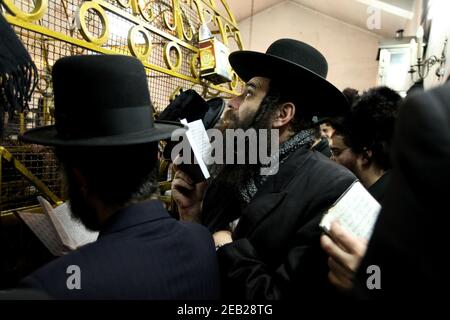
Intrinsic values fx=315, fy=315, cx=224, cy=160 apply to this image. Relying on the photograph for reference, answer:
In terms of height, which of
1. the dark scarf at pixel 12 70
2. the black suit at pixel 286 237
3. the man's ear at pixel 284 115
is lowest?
the black suit at pixel 286 237

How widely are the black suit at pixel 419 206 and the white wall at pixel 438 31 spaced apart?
2.48m

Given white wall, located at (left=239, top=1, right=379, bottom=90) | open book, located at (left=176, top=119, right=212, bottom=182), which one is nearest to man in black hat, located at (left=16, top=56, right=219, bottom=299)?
open book, located at (left=176, top=119, right=212, bottom=182)

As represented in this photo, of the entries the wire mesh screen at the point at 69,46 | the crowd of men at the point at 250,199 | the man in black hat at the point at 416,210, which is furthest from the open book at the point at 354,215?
the wire mesh screen at the point at 69,46

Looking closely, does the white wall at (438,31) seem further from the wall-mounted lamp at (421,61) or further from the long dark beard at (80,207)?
the long dark beard at (80,207)

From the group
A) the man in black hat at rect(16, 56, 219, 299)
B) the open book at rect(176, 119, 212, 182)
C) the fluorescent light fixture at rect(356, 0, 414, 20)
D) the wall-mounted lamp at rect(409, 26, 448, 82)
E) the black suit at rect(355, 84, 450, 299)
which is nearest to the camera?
the black suit at rect(355, 84, 450, 299)

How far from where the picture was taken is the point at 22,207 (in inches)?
52.9

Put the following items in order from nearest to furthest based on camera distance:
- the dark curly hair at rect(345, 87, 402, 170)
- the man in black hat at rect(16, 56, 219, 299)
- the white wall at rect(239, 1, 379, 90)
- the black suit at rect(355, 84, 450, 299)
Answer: the black suit at rect(355, 84, 450, 299) → the man in black hat at rect(16, 56, 219, 299) → the dark curly hair at rect(345, 87, 402, 170) → the white wall at rect(239, 1, 379, 90)

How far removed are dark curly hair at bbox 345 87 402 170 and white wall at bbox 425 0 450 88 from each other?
0.98 meters

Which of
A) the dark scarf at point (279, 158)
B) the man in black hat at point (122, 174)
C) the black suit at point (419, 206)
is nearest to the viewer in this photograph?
the black suit at point (419, 206)

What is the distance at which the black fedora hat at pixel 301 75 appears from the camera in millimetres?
1515

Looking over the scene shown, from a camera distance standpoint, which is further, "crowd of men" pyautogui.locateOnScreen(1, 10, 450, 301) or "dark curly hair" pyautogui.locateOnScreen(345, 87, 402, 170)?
"dark curly hair" pyautogui.locateOnScreen(345, 87, 402, 170)

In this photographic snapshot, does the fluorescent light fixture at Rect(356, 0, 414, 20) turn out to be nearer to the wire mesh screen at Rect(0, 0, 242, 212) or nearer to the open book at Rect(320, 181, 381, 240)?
the wire mesh screen at Rect(0, 0, 242, 212)

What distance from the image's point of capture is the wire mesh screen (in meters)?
1.28

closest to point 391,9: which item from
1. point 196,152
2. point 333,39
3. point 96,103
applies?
point 333,39
